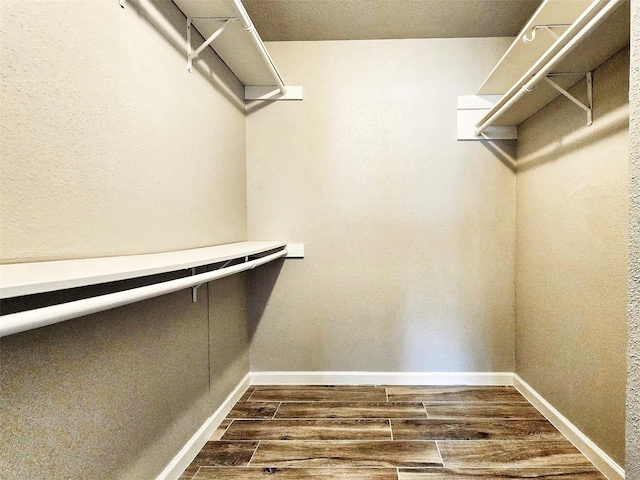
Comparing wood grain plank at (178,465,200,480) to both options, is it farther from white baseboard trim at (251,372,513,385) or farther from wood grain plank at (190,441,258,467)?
white baseboard trim at (251,372,513,385)

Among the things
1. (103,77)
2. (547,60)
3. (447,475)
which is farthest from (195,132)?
(447,475)

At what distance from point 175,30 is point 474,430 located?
2.25 meters

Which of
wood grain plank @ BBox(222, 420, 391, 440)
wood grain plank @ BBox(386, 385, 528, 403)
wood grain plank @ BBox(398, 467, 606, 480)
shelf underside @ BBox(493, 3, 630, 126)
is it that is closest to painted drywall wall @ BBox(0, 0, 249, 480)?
wood grain plank @ BBox(222, 420, 391, 440)

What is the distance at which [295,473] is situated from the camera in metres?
1.49

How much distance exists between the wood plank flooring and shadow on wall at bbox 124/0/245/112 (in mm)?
1677

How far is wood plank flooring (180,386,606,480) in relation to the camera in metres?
1.50

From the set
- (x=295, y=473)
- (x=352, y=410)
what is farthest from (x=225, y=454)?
(x=352, y=410)

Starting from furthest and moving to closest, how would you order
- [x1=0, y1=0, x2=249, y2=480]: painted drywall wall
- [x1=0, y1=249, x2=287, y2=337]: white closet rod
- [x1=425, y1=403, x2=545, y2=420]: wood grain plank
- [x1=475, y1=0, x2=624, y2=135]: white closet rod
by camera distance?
1. [x1=425, y1=403, x2=545, y2=420]: wood grain plank
2. [x1=475, y1=0, x2=624, y2=135]: white closet rod
3. [x1=0, y1=0, x2=249, y2=480]: painted drywall wall
4. [x1=0, y1=249, x2=287, y2=337]: white closet rod

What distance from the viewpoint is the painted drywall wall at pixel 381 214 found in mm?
2330

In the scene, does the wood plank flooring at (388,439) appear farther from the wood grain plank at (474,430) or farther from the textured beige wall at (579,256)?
the textured beige wall at (579,256)

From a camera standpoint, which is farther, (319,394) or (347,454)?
(319,394)

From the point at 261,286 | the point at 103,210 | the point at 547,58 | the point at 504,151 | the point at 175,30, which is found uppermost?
the point at 175,30

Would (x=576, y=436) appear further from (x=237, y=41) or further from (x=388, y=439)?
(x=237, y=41)

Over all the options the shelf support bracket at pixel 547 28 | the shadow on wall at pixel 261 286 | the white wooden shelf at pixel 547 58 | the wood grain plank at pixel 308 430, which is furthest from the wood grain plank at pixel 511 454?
the shelf support bracket at pixel 547 28
